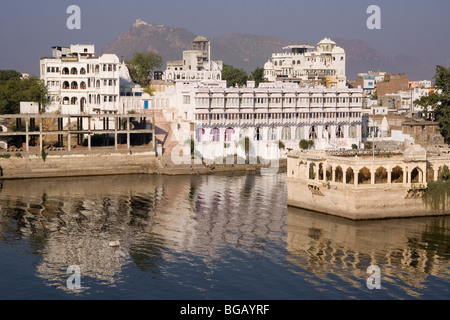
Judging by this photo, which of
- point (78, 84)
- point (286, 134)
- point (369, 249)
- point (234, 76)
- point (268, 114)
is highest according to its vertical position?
point (234, 76)

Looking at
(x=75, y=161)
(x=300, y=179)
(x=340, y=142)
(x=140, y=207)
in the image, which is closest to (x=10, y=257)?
(x=140, y=207)

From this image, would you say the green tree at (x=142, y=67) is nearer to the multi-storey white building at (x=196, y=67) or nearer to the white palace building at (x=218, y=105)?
the multi-storey white building at (x=196, y=67)

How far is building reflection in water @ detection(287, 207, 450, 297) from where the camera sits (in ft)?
141

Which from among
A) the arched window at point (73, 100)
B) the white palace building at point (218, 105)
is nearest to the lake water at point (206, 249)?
the white palace building at point (218, 105)

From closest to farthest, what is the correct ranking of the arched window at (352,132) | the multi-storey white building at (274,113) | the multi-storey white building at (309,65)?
1. the multi-storey white building at (274,113)
2. the arched window at (352,132)
3. the multi-storey white building at (309,65)

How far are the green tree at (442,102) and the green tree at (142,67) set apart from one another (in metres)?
46.3

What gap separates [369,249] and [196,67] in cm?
9423

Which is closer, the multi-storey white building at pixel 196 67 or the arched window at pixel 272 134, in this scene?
the arched window at pixel 272 134

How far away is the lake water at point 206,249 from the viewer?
134 feet

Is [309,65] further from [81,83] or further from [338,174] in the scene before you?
[338,174]

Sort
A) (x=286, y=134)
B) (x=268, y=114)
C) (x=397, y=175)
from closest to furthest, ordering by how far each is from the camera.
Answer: (x=397, y=175)
(x=268, y=114)
(x=286, y=134)

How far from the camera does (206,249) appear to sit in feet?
161

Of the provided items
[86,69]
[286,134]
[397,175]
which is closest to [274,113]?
[286,134]

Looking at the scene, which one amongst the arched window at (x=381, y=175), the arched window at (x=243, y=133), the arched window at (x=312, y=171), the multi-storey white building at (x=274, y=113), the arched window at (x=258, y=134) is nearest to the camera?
the arched window at (x=381, y=175)
